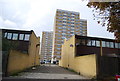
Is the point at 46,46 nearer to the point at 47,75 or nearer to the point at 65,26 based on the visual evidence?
the point at 65,26

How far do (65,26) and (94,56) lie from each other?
86621 mm

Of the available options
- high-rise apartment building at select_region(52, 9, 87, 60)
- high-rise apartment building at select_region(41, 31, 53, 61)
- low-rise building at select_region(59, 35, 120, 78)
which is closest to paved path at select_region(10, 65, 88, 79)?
low-rise building at select_region(59, 35, 120, 78)

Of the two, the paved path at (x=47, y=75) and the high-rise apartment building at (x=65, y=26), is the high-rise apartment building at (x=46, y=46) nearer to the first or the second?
the high-rise apartment building at (x=65, y=26)

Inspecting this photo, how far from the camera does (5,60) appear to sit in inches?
460

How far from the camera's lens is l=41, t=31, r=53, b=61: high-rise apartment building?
394ft

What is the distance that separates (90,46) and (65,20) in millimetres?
78852

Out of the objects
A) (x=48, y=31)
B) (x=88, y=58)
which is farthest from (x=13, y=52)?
(x=48, y=31)

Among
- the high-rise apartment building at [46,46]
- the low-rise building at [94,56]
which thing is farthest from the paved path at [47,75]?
the high-rise apartment building at [46,46]

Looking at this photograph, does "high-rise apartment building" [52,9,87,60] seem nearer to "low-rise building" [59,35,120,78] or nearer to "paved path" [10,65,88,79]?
"low-rise building" [59,35,120,78]

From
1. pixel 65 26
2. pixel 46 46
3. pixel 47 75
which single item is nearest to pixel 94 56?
pixel 47 75

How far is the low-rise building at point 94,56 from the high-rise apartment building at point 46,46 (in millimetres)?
97608

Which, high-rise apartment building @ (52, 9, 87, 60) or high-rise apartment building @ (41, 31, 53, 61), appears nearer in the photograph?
high-rise apartment building @ (52, 9, 87, 60)

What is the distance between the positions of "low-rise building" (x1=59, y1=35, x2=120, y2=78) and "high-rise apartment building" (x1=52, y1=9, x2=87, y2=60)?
63997 mm

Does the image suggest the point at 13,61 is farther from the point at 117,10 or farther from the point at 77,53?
the point at 77,53
